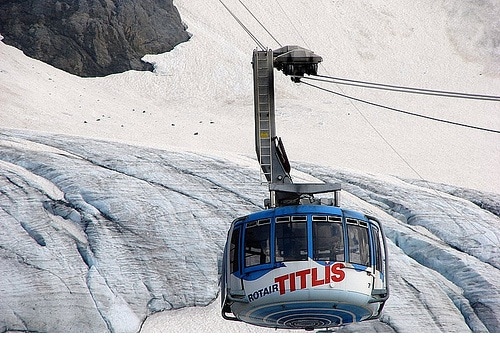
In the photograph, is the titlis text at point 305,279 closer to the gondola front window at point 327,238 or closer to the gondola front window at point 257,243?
the gondola front window at point 327,238

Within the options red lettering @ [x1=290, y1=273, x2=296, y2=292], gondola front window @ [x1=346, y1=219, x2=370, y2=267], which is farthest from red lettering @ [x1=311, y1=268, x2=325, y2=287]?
gondola front window @ [x1=346, y1=219, x2=370, y2=267]

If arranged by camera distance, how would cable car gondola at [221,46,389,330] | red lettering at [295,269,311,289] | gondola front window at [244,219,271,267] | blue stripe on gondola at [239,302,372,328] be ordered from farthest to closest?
blue stripe on gondola at [239,302,372,328] → gondola front window at [244,219,271,267] → cable car gondola at [221,46,389,330] → red lettering at [295,269,311,289]

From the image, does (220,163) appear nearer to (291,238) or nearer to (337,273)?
(291,238)

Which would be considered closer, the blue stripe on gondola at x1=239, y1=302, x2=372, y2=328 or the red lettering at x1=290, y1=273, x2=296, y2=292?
the red lettering at x1=290, y1=273, x2=296, y2=292

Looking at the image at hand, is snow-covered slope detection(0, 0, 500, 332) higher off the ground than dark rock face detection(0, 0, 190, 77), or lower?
lower

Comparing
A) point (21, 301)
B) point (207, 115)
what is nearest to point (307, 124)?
point (207, 115)

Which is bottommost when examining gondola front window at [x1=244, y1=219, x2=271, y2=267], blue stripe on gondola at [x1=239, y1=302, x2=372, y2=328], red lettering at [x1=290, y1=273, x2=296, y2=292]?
blue stripe on gondola at [x1=239, y1=302, x2=372, y2=328]

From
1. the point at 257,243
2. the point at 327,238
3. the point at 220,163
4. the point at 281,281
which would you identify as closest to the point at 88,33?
the point at 220,163

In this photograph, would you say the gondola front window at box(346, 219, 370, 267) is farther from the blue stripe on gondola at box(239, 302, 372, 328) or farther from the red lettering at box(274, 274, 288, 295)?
the red lettering at box(274, 274, 288, 295)
